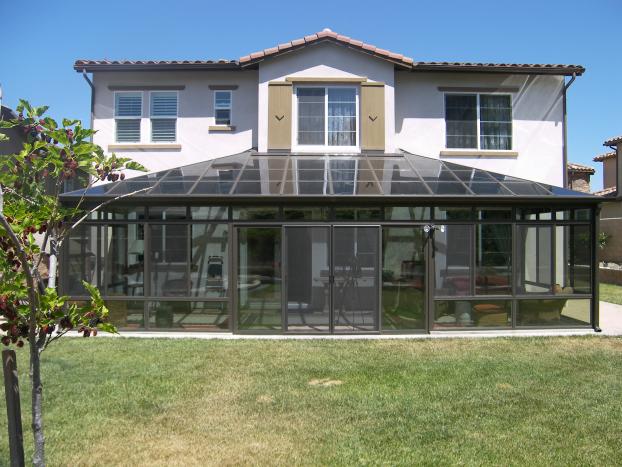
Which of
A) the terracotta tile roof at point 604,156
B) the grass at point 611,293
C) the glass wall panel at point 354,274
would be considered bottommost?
the grass at point 611,293

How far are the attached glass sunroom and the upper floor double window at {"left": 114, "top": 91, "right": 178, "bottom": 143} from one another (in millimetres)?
4196

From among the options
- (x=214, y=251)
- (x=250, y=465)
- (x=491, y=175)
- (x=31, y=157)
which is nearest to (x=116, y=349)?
(x=214, y=251)

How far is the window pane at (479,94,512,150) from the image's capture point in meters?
15.0

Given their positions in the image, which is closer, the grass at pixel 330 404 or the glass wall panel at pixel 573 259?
the grass at pixel 330 404

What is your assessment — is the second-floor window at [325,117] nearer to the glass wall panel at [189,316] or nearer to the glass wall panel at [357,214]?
the glass wall panel at [357,214]

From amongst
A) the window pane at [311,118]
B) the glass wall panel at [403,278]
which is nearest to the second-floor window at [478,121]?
the window pane at [311,118]

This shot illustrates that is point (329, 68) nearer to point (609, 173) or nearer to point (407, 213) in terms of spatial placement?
point (407, 213)

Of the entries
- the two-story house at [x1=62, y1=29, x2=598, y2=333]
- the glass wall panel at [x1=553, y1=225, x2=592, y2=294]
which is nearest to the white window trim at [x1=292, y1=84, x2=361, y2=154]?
the two-story house at [x1=62, y1=29, x2=598, y2=333]

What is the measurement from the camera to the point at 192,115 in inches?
588

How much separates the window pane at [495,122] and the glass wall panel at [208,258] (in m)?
8.93

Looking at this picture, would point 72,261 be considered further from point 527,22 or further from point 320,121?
point 527,22

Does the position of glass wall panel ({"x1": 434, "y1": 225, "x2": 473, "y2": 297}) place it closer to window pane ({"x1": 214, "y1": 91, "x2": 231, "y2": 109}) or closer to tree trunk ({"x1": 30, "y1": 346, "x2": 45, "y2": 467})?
window pane ({"x1": 214, "y1": 91, "x2": 231, "y2": 109})

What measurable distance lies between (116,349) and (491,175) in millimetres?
9939

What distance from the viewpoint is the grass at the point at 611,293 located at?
1669cm
